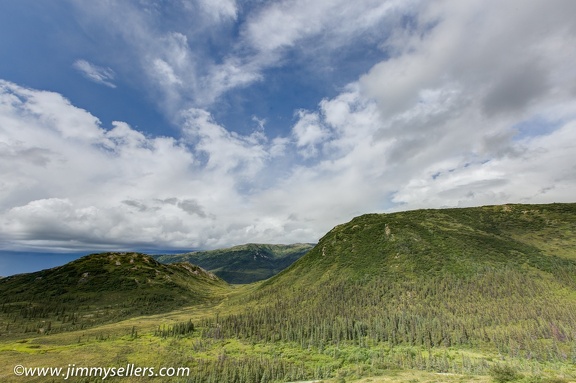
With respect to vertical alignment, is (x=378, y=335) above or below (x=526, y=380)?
below

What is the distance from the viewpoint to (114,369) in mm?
146625

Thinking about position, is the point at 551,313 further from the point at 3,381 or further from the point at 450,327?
the point at 3,381

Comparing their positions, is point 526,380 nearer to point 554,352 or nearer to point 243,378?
point 554,352

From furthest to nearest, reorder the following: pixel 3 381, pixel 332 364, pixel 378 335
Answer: pixel 378 335 < pixel 332 364 < pixel 3 381

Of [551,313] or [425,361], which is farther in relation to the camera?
[551,313]

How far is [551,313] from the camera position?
189 meters

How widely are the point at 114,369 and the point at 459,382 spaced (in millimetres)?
158919

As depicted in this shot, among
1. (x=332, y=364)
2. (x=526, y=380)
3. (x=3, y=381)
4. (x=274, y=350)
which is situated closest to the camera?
(x=526, y=380)

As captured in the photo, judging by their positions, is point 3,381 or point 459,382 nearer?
point 459,382

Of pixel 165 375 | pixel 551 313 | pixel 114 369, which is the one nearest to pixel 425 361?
pixel 551 313

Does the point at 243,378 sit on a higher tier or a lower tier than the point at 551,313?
lower

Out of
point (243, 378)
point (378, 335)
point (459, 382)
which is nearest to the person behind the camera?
point (459, 382)

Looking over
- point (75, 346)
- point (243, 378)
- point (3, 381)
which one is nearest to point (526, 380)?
point (243, 378)

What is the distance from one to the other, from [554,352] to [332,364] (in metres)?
117
